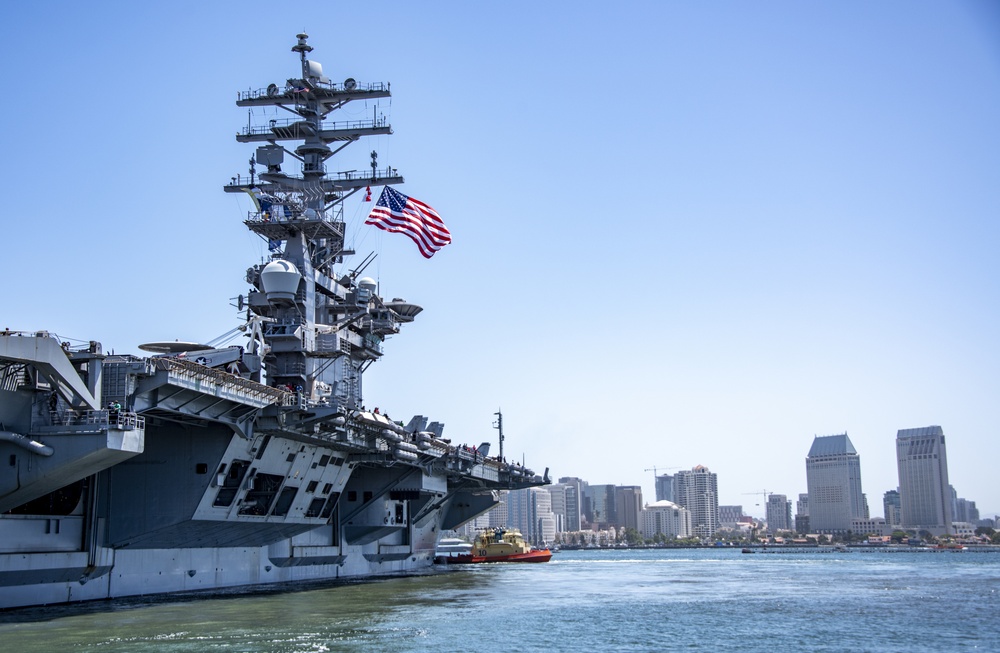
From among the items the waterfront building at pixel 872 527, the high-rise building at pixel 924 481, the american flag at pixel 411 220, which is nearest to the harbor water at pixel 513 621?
the american flag at pixel 411 220

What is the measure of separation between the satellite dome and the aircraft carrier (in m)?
0.06

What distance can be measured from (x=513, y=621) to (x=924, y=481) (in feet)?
614

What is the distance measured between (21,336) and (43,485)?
3.27 meters

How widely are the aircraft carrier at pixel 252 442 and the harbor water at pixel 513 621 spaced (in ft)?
4.70

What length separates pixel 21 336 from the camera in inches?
751

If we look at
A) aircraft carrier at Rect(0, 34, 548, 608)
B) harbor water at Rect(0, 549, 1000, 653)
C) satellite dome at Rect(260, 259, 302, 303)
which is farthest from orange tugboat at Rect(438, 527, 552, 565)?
satellite dome at Rect(260, 259, 302, 303)

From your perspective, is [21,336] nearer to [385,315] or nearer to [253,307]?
[253,307]

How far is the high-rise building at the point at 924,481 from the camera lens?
187 metres

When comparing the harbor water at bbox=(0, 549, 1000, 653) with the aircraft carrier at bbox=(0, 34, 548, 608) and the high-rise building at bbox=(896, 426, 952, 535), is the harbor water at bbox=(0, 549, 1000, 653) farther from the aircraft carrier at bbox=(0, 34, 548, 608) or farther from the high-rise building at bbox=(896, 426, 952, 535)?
the high-rise building at bbox=(896, 426, 952, 535)

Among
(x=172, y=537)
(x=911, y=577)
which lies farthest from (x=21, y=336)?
(x=911, y=577)

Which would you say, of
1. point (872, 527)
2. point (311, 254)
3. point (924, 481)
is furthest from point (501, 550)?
point (924, 481)

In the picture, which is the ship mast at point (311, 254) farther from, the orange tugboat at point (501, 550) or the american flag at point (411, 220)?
the orange tugboat at point (501, 550)

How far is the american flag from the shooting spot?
3039 centimetres

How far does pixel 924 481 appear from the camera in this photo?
19100cm
